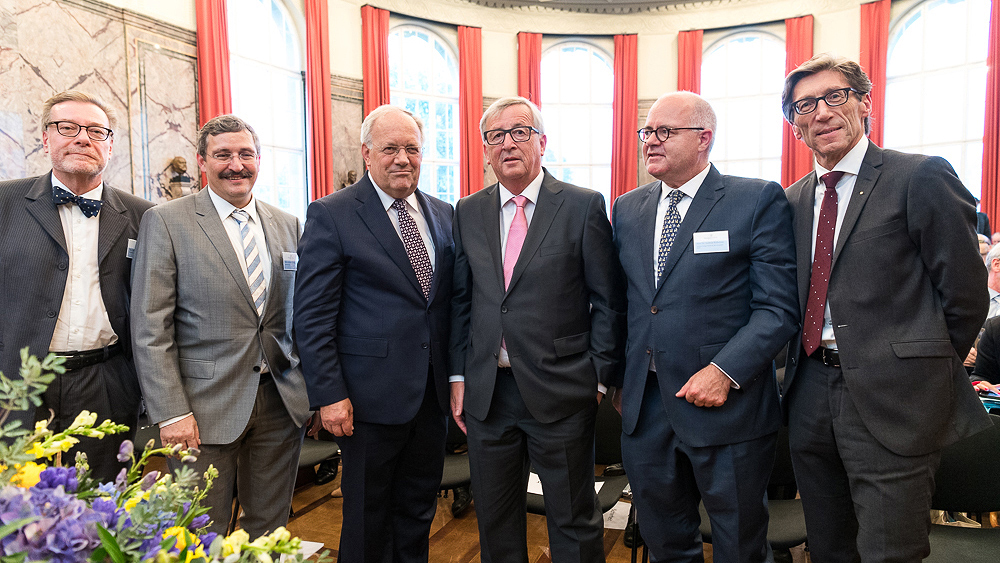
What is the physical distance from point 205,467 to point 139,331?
1.76ft

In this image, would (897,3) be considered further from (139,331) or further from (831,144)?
(139,331)

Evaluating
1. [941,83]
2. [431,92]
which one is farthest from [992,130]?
[431,92]

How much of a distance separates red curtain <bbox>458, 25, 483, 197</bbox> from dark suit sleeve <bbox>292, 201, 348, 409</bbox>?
897 cm

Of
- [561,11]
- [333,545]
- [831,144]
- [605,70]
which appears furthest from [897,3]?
[333,545]

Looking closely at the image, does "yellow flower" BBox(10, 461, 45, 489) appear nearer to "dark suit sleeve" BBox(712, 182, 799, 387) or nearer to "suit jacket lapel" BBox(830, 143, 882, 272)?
"dark suit sleeve" BBox(712, 182, 799, 387)

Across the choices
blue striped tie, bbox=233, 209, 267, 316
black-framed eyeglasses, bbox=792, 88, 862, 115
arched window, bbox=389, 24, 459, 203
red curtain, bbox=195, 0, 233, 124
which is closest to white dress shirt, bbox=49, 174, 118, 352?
blue striped tie, bbox=233, 209, 267, 316

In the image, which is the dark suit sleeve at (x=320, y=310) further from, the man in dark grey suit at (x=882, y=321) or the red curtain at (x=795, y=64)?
the red curtain at (x=795, y=64)

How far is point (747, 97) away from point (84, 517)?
12966mm

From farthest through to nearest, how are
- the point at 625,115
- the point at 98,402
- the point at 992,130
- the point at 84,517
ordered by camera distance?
the point at 625,115 < the point at 992,130 < the point at 98,402 < the point at 84,517

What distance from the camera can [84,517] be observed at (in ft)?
2.33

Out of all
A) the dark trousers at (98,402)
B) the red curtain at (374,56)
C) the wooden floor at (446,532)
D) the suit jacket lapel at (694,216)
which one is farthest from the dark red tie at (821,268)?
the red curtain at (374,56)

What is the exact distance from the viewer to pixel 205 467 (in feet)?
6.84

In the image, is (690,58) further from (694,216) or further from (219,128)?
(219,128)

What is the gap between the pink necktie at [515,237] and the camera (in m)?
2.13
